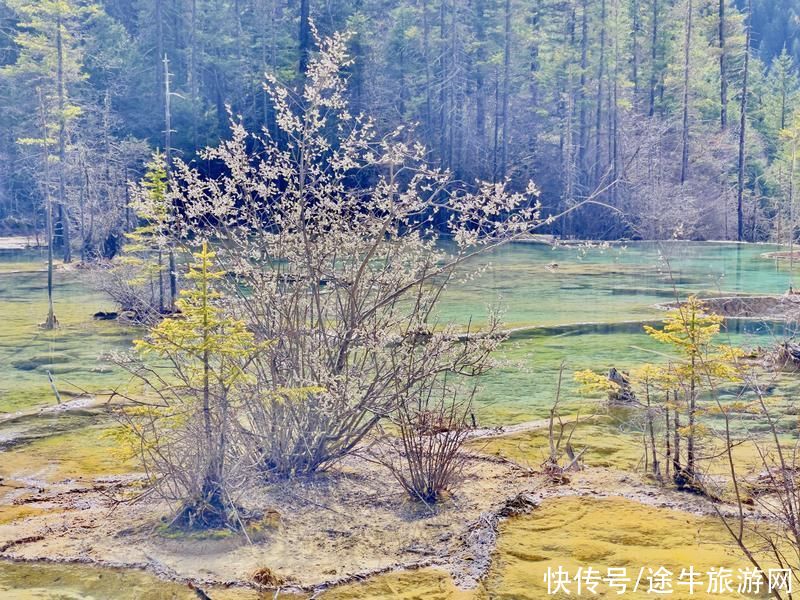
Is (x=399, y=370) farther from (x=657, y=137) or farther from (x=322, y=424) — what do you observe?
(x=657, y=137)

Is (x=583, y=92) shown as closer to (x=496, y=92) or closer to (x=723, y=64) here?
(x=496, y=92)

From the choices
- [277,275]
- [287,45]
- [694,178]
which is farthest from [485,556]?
[694,178]

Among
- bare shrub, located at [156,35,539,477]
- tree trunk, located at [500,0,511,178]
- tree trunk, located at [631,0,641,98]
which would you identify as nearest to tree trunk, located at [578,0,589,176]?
tree trunk, located at [631,0,641,98]

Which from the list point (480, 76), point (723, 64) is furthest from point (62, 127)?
point (723, 64)

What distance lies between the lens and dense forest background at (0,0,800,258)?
4175 centimetres

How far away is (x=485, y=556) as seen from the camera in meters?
5.67

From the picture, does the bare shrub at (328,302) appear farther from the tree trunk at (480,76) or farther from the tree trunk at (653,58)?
the tree trunk at (653,58)

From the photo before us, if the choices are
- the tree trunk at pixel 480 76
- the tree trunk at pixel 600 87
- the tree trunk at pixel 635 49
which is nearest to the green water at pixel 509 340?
the tree trunk at pixel 600 87

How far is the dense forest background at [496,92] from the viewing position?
41750 millimetres

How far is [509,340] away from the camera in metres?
15.0

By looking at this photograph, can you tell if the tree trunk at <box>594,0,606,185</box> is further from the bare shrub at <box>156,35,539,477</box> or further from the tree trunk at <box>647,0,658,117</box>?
the bare shrub at <box>156,35,539,477</box>

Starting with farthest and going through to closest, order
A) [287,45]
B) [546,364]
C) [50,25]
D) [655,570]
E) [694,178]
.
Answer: [694,178] → [287,45] → [50,25] → [546,364] → [655,570]

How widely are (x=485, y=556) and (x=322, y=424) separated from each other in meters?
1.72

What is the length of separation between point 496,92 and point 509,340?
33095mm
